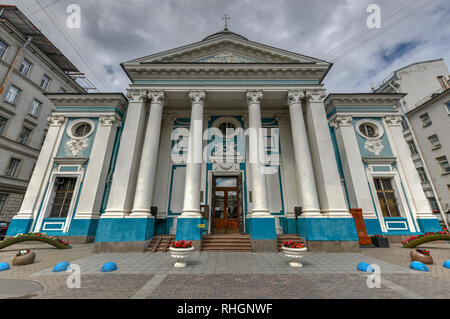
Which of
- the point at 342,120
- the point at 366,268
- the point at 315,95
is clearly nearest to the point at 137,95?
the point at 315,95

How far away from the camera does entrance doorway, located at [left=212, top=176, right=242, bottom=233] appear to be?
1093 centimetres

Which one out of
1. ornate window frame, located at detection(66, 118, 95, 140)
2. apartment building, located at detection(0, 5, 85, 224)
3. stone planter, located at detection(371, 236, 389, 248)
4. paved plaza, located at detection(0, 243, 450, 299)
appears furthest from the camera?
apartment building, located at detection(0, 5, 85, 224)

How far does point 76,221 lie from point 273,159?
39.8 ft

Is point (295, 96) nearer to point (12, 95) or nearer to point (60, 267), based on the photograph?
point (60, 267)

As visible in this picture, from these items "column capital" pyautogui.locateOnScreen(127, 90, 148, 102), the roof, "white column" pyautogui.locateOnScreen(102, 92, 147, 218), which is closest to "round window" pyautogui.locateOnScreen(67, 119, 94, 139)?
"column capital" pyautogui.locateOnScreen(127, 90, 148, 102)

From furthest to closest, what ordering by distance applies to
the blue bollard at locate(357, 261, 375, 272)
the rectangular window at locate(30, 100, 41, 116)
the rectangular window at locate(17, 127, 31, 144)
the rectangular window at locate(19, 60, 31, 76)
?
the rectangular window at locate(30, 100, 41, 116)
the rectangular window at locate(19, 60, 31, 76)
the rectangular window at locate(17, 127, 31, 144)
the blue bollard at locate(357, 261, 375, 272)

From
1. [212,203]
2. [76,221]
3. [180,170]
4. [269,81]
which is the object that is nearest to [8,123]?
[76,221]

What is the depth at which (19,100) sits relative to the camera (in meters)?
16.2

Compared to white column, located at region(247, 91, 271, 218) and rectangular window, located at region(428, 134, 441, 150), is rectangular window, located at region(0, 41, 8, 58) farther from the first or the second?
rectangular window, located at region(428, 134, 441, 150)

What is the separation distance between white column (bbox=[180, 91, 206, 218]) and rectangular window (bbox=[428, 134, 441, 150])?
80.4 ft

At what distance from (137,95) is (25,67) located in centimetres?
1651

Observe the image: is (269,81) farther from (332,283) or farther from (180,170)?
(332,283)

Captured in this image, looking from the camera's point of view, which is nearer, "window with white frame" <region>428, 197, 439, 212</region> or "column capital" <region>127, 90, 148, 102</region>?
"column capital" <region>127, 90, 148, 102</region>

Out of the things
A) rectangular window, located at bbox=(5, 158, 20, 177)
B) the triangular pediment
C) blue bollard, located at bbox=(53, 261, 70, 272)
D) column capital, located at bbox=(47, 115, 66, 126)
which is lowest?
blue bollard, located at bbox=(53, 261, 70, 272)
